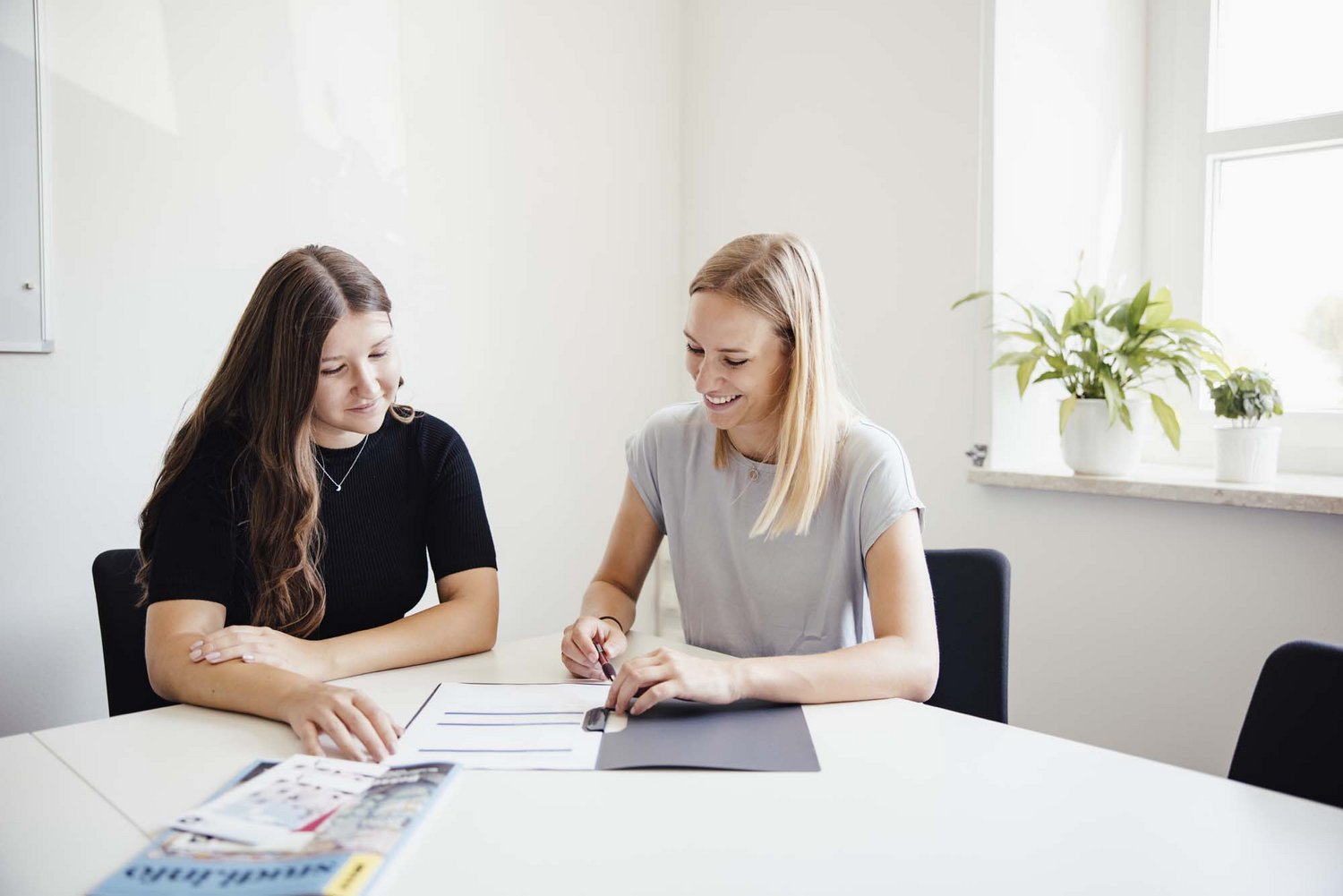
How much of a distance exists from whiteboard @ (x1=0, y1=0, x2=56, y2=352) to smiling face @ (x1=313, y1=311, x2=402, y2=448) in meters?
0.84

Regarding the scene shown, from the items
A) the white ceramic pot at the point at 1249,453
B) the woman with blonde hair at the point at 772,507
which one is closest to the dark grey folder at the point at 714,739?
the woman with blonde hair at the point at 772,507

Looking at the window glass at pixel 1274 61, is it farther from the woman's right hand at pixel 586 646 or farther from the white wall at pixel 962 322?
the woman's right hand at pixel 586 646

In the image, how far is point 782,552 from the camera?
1.58m

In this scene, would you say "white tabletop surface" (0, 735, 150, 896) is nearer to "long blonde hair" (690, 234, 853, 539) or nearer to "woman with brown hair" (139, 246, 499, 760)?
"woman with brown hair" (139, 246, 499, 760)

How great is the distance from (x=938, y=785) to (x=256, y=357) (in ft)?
3.73

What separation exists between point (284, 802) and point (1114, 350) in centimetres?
193

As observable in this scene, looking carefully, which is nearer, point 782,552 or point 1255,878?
point 1255,878

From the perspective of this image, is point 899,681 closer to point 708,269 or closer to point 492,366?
point 708,269

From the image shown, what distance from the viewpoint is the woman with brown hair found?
4.49 ft

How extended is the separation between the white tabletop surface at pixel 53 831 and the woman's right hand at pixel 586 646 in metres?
0.60

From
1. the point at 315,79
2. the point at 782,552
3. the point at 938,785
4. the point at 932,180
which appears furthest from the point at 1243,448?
the point at 315,79

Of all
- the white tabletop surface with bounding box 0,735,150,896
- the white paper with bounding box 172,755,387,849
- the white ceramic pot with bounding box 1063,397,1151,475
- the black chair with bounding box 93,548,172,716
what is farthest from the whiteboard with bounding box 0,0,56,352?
the white ceramic pot with bounding box 1063,397,1151,475

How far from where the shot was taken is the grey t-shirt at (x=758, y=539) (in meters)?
1.50

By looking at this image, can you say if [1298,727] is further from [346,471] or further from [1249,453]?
[346,471]
